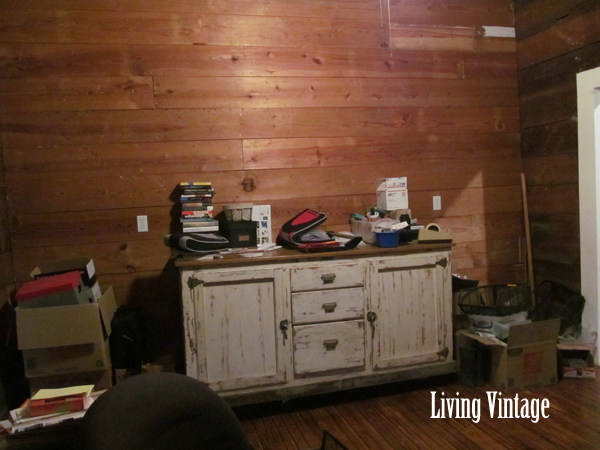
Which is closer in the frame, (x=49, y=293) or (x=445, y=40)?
(x=49, y=293)

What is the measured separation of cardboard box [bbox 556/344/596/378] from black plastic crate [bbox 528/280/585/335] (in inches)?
8.0

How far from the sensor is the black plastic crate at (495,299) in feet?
9.52

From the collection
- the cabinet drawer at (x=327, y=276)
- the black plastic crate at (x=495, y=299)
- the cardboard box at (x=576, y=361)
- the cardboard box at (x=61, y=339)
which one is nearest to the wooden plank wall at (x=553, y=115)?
the black plastic crate at (x=495, y=299)

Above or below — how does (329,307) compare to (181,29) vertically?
below

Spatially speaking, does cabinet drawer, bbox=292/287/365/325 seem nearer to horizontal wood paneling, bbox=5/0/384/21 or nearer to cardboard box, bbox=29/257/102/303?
cardboard box, bbox=29/257/102/303

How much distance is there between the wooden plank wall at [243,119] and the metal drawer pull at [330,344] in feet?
2.77

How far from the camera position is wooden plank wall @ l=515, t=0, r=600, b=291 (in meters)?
2.98

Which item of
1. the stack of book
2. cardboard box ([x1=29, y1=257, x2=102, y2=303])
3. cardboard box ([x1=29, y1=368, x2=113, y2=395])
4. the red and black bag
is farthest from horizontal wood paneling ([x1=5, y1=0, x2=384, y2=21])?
cardboard box ([x1=29, y1=368, x2=113, y2=395])

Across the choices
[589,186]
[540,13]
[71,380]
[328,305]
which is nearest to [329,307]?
[328,305]

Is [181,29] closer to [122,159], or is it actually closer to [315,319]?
[122,159]

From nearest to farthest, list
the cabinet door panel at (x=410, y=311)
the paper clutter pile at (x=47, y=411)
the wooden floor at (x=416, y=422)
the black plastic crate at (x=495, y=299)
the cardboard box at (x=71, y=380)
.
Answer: the paper clutter pile at (x=47, y=411) < the wooden floor at (x=416, y=422) < the cardboard box at (x=71, y=380) < the cabinet door panel at (x=410, y=311) < the black plastic crate at (x=495, y=299)

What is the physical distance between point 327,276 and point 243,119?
3.83ft

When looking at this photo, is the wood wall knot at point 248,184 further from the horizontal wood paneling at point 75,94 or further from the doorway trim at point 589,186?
the doorway trim at point 589,186

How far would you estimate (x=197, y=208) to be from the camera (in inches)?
109
